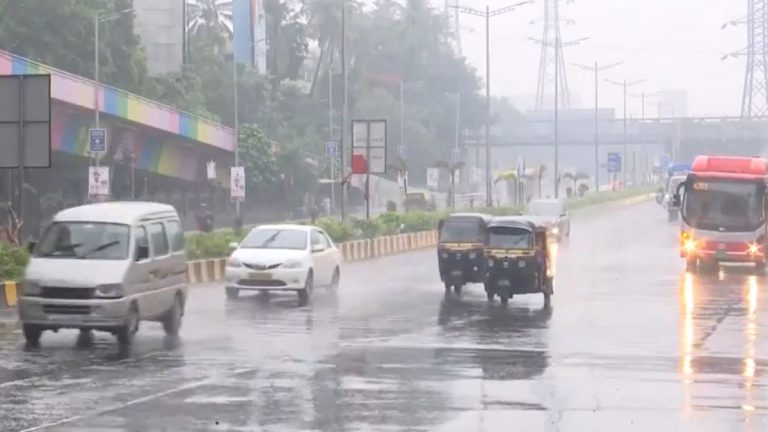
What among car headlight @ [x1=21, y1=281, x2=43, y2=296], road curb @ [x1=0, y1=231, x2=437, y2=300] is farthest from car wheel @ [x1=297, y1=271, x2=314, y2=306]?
car headlight @ [x1=21, y1=281, x2=43, y2=296]

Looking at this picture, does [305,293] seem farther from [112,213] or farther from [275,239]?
[112,213]

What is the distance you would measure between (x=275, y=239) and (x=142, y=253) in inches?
391

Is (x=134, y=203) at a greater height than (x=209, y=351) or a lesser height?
greater

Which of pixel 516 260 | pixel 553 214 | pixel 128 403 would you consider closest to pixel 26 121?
pixel 516 260

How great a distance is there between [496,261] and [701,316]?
4127 mm

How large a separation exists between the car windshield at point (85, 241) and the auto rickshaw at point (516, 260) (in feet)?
33.8

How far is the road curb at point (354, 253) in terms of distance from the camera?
27203 mm

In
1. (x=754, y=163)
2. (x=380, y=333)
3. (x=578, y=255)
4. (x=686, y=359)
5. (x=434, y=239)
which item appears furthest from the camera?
(x=434, y=239)

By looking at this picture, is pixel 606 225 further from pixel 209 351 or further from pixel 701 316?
pixel 209 351

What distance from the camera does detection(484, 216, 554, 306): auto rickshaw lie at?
1110 inches

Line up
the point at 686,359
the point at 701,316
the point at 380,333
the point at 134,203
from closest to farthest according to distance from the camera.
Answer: the point at 686,359, the point at 134,203, the point at 380,333, the point at 701,316

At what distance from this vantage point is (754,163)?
42312mm

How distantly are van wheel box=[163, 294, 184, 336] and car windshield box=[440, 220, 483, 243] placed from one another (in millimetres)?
11382

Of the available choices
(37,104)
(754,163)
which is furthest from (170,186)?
(37,104)
